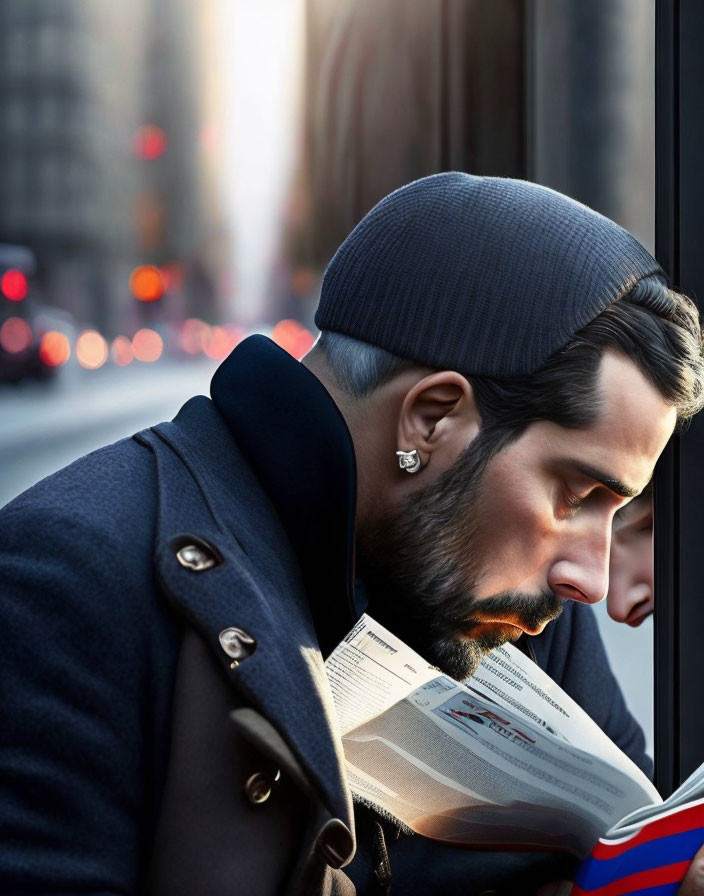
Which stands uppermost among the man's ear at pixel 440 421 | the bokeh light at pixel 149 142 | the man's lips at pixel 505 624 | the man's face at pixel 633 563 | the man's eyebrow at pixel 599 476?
the bokeh light at pixel 149 142

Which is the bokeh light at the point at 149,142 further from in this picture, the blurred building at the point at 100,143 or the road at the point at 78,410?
the road at the point at 78,410

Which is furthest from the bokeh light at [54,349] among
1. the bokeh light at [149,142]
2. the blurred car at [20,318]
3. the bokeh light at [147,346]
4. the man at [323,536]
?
the man at [323,536]

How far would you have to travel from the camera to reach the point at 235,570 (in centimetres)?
97

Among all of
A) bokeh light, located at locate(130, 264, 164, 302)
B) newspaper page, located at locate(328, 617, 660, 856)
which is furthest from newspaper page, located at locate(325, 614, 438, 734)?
bokeh light, located at locate(130, 264, 164, 302)

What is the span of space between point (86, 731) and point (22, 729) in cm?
5

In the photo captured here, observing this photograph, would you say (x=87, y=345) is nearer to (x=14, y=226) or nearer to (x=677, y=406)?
(x=14, y=226)

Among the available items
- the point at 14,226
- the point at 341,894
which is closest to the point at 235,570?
the point at 341,894

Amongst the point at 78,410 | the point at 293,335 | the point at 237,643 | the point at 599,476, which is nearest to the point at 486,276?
the point at 599,476

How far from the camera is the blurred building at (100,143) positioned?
2.19 meters

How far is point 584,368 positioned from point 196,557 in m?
0.47

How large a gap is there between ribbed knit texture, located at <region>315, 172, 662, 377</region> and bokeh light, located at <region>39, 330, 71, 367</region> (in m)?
1.26

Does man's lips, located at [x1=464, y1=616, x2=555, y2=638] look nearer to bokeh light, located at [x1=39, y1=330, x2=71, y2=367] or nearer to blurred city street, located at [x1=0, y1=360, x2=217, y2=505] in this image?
blurred city street, located at [x1=0, y1=360, x2=217, y2=505]

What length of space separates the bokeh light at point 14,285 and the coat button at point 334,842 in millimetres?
1614

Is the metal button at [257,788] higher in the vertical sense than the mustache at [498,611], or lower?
higher
